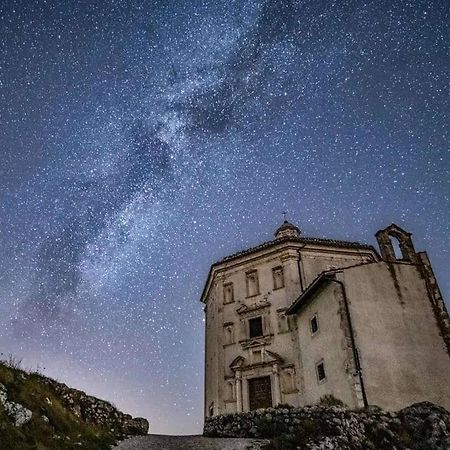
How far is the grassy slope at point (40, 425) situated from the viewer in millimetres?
9492

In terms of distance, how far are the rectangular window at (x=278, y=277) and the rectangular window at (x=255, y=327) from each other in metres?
2.50

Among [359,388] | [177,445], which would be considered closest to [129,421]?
[177,445]

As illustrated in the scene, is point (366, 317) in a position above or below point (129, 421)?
above

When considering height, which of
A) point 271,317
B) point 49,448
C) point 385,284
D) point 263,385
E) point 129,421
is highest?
point 271,317

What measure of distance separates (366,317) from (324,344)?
2.98 meters

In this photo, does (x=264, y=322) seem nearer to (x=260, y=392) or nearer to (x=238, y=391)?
(x=260, y=392)

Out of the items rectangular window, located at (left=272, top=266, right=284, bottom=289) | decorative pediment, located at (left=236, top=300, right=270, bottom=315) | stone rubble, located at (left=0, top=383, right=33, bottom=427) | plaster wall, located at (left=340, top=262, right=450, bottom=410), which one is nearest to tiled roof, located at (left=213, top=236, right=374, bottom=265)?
rectangular window, located at (left=272, top=266, right=284, bottom=289)

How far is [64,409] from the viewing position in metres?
12.5

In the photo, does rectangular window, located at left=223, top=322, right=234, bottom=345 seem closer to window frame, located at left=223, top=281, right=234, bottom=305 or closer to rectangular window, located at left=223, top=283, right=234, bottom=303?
window frame, located at left=223, top=281, right=234, bottom=305

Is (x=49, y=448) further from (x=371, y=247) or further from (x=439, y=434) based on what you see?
(x=371, y=247)

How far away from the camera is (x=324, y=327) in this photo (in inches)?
814

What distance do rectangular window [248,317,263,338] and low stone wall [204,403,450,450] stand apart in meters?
9.57

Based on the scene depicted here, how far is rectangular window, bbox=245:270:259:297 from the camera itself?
2802cm

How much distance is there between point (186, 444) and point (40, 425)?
5425 mm
